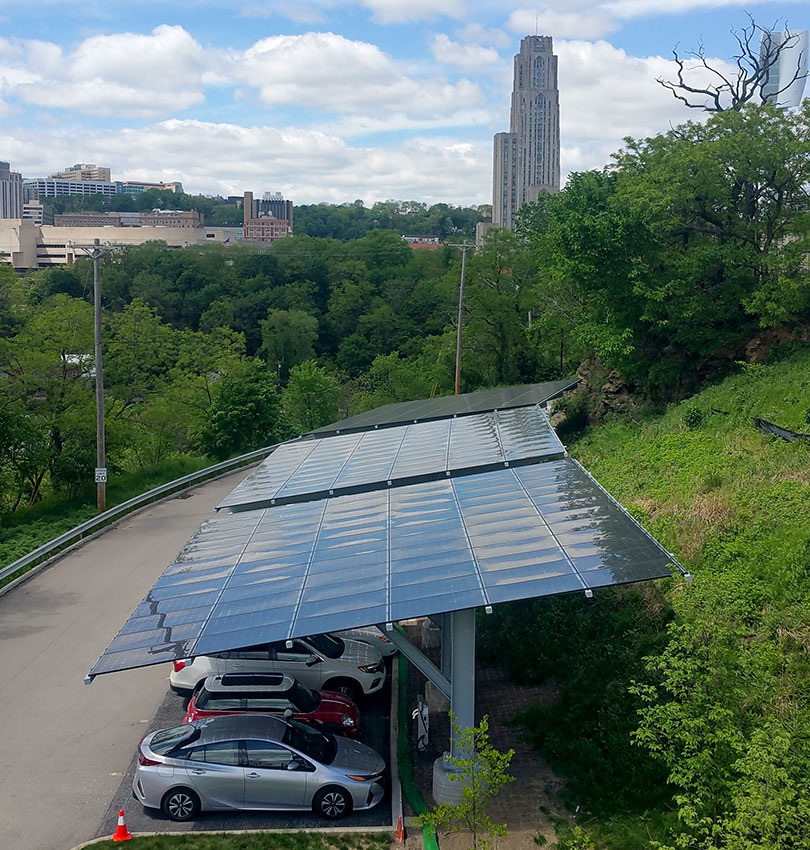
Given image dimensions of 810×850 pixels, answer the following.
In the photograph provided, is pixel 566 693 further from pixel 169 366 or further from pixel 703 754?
pixel 169 366

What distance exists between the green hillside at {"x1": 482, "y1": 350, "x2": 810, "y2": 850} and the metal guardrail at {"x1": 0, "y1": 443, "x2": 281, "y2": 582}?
41.7 ft

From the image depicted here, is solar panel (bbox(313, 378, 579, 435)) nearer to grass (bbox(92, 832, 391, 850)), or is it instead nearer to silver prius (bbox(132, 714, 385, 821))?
silver prius (bbox(132, 714, 385, 821))

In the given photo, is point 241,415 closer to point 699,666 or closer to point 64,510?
point 64,510

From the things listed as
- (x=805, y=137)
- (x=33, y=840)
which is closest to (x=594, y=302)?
(x=805, y=137)

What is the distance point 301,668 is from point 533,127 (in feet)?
650

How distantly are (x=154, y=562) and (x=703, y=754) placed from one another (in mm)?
17316

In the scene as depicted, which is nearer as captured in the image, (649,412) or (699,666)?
(699,666)

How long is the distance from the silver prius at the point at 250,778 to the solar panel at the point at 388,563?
1.89 metres

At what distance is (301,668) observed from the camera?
14.8 m

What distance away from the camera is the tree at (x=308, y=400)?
149 feet

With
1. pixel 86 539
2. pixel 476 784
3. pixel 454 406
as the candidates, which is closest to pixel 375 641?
pixel 476 784

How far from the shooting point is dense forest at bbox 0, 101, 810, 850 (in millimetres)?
10148

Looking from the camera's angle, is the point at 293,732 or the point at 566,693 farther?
the point at 566,693

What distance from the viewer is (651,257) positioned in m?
27.1
